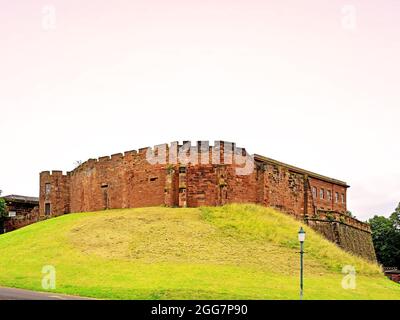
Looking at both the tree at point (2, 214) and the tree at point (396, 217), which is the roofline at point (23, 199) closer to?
the tree at point (2, 214)

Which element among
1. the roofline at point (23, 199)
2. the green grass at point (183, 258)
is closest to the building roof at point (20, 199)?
the roofline at point (23, 199)

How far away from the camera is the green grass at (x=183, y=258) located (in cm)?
2819

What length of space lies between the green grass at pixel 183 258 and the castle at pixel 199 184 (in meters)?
2.22

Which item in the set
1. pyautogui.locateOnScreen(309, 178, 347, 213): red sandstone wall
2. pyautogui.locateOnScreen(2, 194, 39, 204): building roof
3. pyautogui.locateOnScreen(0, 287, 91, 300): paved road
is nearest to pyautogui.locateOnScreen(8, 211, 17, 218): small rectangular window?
pyautogui.locateOnScreen(2, 194, 39, 204): building roof

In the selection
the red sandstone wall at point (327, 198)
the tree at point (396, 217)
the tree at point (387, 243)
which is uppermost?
the red sandstone wall at point (327, 198)

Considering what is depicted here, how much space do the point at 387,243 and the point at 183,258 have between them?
63.9m

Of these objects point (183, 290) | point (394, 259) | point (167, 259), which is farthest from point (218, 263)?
point (394, 259)

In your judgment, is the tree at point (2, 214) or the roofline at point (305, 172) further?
the tree at point (2, 214)

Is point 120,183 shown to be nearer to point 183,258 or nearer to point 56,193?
point 56,193

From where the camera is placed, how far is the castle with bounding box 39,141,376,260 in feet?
155

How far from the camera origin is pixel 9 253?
40.2m

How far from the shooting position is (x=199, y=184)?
47.3 m

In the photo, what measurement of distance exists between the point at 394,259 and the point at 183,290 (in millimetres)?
69896
